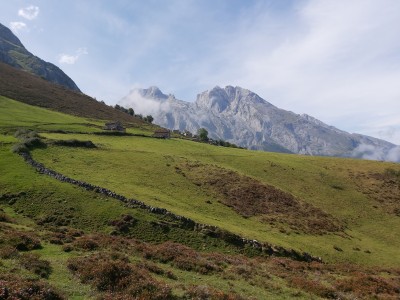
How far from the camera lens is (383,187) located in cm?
8425

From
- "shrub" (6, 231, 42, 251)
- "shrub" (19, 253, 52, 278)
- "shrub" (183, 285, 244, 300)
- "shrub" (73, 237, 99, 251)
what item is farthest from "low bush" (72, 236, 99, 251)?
"shrub" (183, 285, 244, 300)

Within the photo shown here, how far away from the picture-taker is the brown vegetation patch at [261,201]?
58.8m

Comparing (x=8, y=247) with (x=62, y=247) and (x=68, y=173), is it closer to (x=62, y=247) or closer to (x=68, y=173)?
(x=62, y=247)

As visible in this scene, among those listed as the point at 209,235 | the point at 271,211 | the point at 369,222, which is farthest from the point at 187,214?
the point at 369,222

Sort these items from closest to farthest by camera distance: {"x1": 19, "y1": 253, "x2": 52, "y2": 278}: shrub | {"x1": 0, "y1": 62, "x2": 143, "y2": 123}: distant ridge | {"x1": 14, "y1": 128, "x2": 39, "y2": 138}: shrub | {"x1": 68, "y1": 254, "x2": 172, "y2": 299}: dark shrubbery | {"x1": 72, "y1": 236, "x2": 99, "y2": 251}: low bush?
1. {"x1": 68, "y1": 254, "x2": 172, "y2": 299}: dark shrubbery
2. {"x1": 19, "y1": 253, "x2": 52, "y2": 278}: shrub
3. {"x1": 72, "y1": 236, "x2": 99, "y2": 251}: low bush
4. {"x1": 14, "y1": 128, "x2": 39, "y2": 138}: shrub
5. {"x1": 0, "y1": 62, "x2": 143, "y2": 123}: distant ridge

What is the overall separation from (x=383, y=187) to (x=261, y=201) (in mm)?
36321

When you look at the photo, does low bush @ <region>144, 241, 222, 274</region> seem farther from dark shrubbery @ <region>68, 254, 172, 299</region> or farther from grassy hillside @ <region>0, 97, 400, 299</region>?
dark shrubbery @ <region>68, 254, 172, 299</region>

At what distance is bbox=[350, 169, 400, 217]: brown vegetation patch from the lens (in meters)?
74.9

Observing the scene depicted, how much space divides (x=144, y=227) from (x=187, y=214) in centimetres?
791

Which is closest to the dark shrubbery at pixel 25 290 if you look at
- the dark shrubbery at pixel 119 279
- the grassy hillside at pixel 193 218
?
the grassy hillside at pixel 193 218

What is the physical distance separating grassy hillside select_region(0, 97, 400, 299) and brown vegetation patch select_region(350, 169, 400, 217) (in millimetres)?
294

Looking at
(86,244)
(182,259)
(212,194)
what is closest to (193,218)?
(182,259)

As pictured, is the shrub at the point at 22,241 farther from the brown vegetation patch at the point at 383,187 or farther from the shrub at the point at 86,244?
the brown vegetation patch at the point at 383,187

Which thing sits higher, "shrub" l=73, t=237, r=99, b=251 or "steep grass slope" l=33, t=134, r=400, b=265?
"steep grass slope" l=33, t=134, r=400, b=265
